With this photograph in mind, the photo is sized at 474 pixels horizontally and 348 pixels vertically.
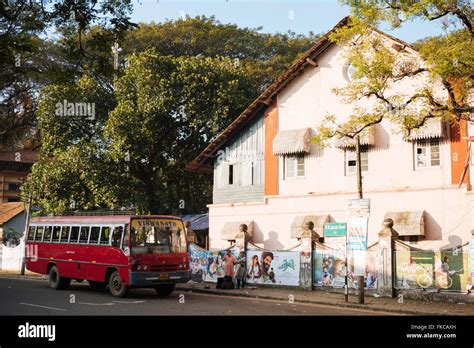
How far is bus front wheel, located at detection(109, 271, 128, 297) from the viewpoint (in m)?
18.7

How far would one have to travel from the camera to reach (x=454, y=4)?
55.7 ft

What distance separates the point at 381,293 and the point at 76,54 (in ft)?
47.6

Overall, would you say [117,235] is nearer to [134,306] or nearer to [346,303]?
[134,306]

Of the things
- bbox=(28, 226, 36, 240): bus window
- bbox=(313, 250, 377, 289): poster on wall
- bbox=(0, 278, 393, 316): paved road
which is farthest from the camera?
bbox=(28, 226, 36, 240): bus window

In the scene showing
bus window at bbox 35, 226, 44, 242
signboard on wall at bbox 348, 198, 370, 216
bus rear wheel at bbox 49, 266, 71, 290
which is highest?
signboard on wall at bbox 348, 198, 370, 216

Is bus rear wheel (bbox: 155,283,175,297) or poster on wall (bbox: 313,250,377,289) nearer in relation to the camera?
bus rear wheel (bbox: 155,283,175,297)

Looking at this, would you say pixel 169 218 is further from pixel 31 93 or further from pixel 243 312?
pixel 31 93

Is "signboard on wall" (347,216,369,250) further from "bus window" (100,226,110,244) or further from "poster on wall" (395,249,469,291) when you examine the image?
"bus window" (100,226,110,244)

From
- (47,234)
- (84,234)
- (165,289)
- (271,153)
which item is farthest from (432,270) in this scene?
(47,234)

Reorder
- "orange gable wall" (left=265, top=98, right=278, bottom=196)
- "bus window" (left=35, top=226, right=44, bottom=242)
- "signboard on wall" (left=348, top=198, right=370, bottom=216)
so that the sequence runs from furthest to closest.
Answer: "orange gable wall" (left=265, top=98, right=278, bottom=196) → "bus window" (left=35, top=226, right=44, bottom=242) → "signboard on wall" (left=348, top=198, right=370, bottom=216)

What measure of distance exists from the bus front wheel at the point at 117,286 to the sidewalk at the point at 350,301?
16.1 ft

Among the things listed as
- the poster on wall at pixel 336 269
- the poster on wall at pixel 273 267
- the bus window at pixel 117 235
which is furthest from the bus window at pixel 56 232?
the poster on wall at pixel 336 269

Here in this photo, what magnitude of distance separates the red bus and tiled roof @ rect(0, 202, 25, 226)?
2548cm

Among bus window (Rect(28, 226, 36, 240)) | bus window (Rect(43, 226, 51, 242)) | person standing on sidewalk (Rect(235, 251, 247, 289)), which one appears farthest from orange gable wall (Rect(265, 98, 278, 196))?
bus window (Rect(28, 226, 36, 240))
